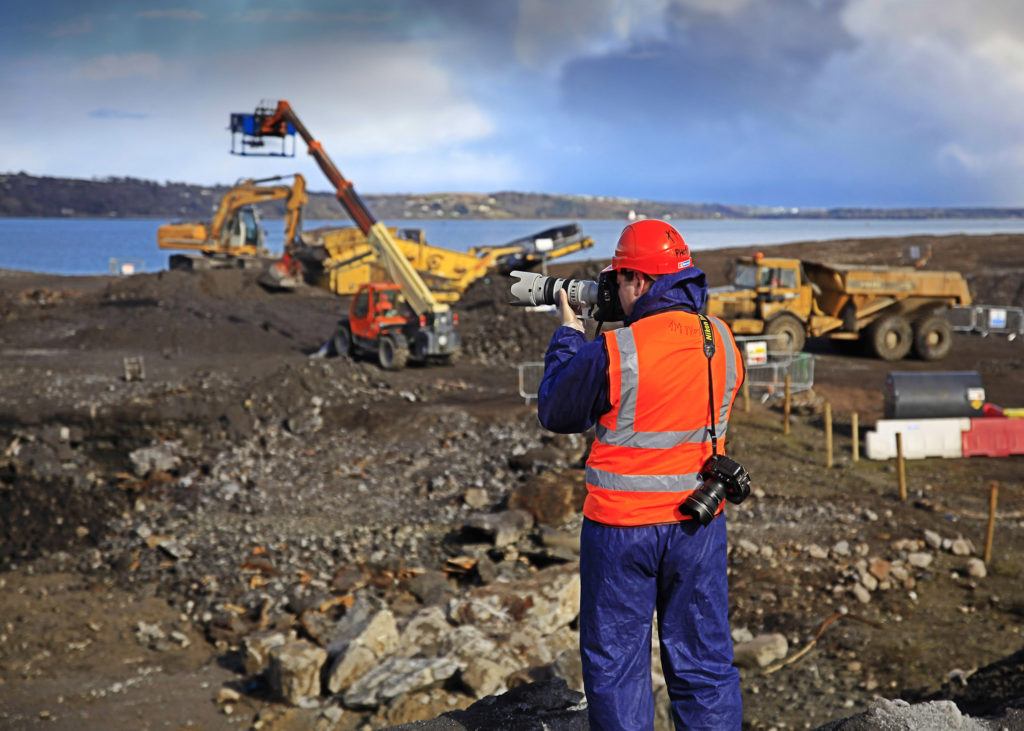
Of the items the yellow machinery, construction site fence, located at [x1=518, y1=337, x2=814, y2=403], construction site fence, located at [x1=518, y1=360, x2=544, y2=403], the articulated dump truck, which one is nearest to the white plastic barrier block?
Answer: construction site fence, located at [x1=518, y1=337, x2=814, y2=403]

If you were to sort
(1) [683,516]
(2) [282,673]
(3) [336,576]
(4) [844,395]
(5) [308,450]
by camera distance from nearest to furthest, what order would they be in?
(1) [683,516], (2) [282,673], (3) [336,576], (5) [308,450], (4) [844,395]

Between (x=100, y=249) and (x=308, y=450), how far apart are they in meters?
78.8

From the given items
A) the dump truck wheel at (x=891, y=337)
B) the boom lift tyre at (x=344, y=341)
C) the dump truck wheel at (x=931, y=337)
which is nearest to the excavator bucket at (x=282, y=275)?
the boom lift tyre at (x=344, y=341)

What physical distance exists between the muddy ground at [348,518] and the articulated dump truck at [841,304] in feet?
2.56

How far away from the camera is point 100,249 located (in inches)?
3297

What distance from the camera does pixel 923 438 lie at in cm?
1286

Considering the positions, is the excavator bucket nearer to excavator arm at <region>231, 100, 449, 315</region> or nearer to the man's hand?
excavator arm at <region>231, 100, 449, 315</region>

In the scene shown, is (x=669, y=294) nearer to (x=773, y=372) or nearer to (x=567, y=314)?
(x=567, y=314)

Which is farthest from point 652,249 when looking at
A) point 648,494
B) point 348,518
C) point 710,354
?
point 348,518

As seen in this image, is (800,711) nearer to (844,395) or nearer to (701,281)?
(701,281)

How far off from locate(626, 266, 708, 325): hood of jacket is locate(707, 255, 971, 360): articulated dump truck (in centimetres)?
1559

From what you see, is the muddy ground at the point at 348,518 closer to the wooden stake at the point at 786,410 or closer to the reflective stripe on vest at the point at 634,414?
the wooden stake at the point at 786,410

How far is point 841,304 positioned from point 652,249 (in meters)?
18.0

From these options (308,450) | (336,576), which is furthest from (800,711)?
(308,450)
